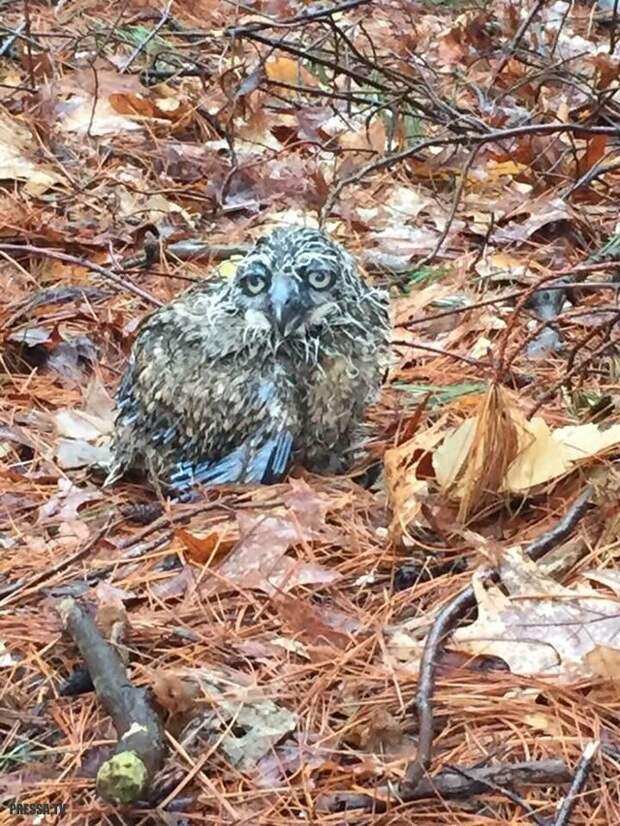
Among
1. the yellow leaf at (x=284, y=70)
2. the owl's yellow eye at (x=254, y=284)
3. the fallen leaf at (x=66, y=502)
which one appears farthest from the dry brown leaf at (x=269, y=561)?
the yellow leaf at (x=284, y=70)

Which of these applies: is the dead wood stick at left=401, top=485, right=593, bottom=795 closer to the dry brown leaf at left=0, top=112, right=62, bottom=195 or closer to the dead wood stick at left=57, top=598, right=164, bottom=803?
the dead wood stick at left=57, top=598, right=164, bottom=803

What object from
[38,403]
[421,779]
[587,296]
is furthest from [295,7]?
[421,779]

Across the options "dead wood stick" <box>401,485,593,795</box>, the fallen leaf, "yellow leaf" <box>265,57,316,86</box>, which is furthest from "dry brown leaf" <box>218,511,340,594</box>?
"yellow leaf" <box>265,57,316,86</box>

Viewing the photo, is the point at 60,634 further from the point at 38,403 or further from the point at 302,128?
the point at 302,128

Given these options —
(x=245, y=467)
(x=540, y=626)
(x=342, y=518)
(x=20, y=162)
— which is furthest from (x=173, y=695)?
Answer: (x=20, y=162)

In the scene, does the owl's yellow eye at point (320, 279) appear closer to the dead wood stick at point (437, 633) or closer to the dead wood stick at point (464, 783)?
the dead wood stick at point (437, 633)
